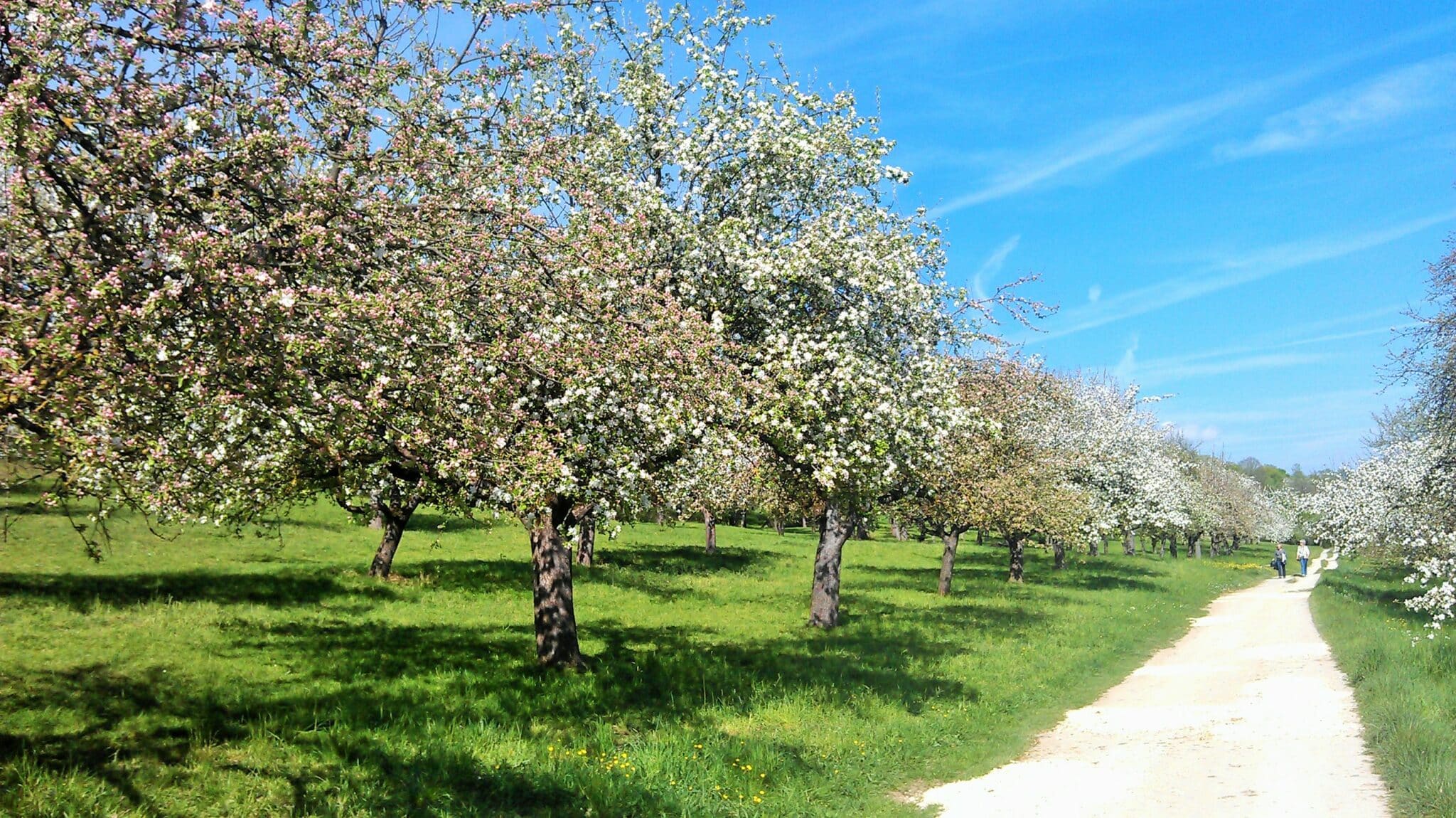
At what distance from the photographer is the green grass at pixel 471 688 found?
11.3m

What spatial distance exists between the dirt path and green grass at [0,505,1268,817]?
3.05ft

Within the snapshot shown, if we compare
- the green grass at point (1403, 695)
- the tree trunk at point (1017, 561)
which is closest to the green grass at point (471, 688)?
the green grass at point (1403, 695)

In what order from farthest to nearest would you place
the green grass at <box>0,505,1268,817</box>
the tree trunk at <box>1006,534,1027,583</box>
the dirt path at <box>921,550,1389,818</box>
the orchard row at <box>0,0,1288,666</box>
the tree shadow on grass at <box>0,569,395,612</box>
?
1. the tree trunk at <box>1006,534,1027,583</box>
2. the tree shadow on grass at <box>0,569,395,612</box>
3. the dirt path at <box>921,550,1389,818</box>
4. the green grass at <box>0,505,1268,817</box>
5. the orchard row at <box>0,0,1288,666</box>

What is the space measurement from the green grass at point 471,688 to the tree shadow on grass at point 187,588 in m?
0.14

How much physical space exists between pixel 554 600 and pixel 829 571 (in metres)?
11.7

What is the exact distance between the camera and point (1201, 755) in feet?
47.3

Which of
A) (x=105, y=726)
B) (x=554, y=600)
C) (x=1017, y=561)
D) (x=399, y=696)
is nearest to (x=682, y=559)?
(x=1017, y=561)

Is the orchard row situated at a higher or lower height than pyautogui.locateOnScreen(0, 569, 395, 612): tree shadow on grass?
higher

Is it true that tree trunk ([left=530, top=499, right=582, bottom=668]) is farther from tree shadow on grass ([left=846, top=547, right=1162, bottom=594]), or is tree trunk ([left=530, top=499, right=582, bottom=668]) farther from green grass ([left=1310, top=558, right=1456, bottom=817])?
tree shadow on grass ([left=846, top=547, right=1162, bottom=594])

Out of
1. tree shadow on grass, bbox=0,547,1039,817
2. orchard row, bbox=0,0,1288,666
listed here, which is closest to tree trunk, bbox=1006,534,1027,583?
tree shadow on grass, bbox=0,547,1039,817

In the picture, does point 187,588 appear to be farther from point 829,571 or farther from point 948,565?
point 948,565

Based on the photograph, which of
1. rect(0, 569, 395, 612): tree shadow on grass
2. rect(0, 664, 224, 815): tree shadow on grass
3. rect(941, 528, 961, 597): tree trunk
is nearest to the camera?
rect(0, 664, 224, 815): tree shadow on grass

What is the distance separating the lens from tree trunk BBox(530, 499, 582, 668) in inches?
749

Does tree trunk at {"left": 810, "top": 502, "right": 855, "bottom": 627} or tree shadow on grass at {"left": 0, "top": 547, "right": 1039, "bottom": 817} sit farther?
tree trunk at {"left": 810, "top": 502, "right": 855, "bottom": 627}
